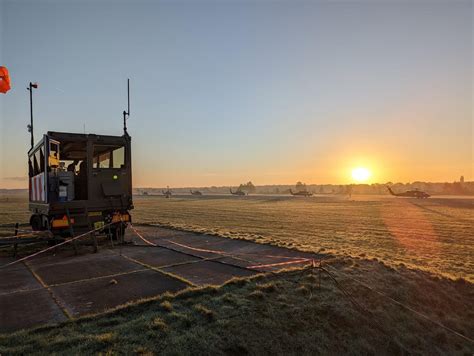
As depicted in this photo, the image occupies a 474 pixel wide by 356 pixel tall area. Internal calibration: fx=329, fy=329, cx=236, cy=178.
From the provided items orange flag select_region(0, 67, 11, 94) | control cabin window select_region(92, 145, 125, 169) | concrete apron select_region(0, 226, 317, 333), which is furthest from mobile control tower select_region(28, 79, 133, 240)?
orange flag select_region(0, 67, 11, 94)

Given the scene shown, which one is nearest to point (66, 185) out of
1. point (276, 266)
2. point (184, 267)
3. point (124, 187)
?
point (124, 187)

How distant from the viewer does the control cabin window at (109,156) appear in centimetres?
1023

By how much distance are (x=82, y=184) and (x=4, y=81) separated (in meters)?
4.50

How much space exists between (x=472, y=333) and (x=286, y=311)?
10.8 feet

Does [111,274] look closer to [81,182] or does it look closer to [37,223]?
[81,182]

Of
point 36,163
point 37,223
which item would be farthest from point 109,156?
point 37,223

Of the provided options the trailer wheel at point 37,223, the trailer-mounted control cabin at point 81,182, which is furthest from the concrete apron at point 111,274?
the trailer wheel at point 37,223

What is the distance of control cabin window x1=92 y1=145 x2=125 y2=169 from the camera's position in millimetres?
10234

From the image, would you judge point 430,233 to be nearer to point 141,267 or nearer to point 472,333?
point 472,333

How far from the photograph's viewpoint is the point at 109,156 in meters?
10.4

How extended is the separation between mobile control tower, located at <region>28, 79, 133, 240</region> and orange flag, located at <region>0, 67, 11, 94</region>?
115 inches

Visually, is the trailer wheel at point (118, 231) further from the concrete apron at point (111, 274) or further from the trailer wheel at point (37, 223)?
the trailer wheel at point (37, 223)

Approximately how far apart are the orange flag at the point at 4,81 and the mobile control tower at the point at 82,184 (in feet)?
9.56

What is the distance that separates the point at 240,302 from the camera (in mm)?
4863
